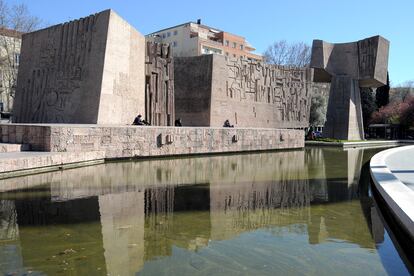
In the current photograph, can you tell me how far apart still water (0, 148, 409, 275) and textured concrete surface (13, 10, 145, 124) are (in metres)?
6.39

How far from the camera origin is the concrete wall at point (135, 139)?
10.8 metres

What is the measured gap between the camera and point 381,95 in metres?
44.2

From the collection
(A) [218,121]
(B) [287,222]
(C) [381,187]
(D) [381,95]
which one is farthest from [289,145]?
(D) [381,95]

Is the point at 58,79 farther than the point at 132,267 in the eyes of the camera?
Yes

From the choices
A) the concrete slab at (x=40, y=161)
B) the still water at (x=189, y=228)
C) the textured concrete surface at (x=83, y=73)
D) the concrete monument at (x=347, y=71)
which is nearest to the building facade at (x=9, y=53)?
the textured concrete surface at (x=83, y=73)

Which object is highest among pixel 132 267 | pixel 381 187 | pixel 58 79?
pixel 58 79

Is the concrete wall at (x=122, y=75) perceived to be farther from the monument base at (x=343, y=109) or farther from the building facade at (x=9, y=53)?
the monument base at (x=343, y=109)

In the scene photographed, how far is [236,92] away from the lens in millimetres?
22719

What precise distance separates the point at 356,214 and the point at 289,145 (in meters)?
14.6

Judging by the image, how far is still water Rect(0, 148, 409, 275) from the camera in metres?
3.54

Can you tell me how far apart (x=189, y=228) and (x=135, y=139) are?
8397mm

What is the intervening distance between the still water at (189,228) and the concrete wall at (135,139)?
2.71 m

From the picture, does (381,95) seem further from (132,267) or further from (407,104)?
(132,267)

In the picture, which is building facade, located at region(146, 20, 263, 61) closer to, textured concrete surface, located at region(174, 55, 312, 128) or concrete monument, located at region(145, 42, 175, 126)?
textured concrete surface, located at region(174, 55, 312, 128)
